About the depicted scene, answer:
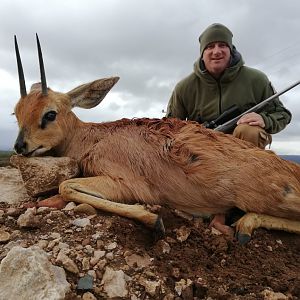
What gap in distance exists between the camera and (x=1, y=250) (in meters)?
3.87

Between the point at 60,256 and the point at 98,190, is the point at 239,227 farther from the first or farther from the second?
the point at 60,256

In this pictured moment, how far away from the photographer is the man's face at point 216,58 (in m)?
7.88

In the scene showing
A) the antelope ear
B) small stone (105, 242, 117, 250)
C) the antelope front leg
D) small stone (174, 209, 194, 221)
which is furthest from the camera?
the antelope ear

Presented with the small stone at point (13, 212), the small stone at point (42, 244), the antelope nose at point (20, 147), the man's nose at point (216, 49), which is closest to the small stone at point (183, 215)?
the small stone at point (42, 244)

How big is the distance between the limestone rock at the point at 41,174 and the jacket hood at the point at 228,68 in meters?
3.82

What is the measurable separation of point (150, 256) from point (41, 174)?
1.99 meters

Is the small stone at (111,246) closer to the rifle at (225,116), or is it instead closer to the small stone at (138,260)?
the small stone at (138,260)

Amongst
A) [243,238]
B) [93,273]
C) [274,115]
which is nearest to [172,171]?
[243,238]

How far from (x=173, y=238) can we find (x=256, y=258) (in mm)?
868

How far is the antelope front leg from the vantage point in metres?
4.48

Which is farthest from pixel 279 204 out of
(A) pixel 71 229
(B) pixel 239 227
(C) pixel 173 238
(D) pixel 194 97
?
(D) pixel 194 97

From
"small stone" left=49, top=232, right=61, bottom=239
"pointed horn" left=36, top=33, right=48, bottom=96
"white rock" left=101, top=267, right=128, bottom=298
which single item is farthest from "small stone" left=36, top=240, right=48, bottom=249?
"pointed horn" left=36, top=33, right=48, bottom=96

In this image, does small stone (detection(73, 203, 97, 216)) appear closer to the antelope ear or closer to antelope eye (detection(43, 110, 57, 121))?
antelope eye (detection(43, 110, 57, 121))

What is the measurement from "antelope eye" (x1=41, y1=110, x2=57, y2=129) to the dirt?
48.9 inches
